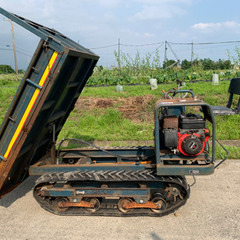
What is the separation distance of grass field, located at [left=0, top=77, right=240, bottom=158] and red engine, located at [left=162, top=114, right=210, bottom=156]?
2.73 meters

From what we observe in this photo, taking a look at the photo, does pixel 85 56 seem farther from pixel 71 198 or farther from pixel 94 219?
pixel 94 219

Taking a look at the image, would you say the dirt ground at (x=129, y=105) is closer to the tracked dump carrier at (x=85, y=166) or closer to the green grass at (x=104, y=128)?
the green grass at (x=104, y=128)

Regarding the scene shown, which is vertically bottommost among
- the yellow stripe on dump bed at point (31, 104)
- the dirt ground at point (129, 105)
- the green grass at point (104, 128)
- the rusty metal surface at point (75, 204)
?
the rusty metal surface at point (75, 204)

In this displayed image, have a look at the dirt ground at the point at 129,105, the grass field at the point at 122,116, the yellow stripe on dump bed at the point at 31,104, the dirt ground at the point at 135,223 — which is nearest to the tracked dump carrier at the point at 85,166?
the yellow stripe on dump bed at the point at 31,104

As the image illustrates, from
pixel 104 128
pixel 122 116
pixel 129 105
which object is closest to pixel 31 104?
pixel 104 128

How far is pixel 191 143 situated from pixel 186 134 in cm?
17

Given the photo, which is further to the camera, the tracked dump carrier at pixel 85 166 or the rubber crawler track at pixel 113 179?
the rubber crawler track at pixel 113 179

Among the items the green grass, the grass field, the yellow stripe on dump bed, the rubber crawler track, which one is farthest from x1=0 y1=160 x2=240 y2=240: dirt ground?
the green grass

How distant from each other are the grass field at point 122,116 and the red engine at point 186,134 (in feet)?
8.97

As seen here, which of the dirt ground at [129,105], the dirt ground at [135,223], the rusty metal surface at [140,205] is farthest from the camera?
the dirt ground at [129,105]

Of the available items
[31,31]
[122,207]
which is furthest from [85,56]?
[122,207]

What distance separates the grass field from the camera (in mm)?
7988

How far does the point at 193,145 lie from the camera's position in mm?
3682

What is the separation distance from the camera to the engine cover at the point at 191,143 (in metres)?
3.68
